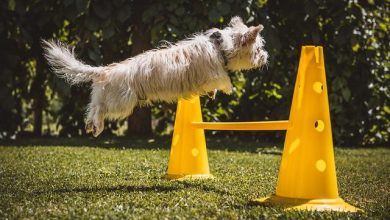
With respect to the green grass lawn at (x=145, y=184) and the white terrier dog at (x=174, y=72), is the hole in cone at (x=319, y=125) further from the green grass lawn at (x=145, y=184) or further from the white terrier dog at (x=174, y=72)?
the white terrier dog at (x=174, y=72)

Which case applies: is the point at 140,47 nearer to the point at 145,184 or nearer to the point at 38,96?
the point at 38,96

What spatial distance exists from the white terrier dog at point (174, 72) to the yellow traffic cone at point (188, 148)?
57 centimetres

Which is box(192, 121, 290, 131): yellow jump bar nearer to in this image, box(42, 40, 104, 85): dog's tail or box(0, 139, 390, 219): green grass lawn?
box(0, 139, 390, 219): green grass lawn

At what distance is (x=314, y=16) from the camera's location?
23.3 feet

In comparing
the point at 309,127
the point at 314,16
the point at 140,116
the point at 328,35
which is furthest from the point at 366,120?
the point at 309,127

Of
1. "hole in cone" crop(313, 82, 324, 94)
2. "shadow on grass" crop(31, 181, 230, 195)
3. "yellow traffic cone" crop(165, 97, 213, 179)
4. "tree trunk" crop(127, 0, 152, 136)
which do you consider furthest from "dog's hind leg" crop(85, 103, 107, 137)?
"tree trunk" crop(127, 0, 152, 136)

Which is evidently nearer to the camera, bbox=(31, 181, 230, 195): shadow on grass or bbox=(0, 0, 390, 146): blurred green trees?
bbox=(31, 181, 230, 195): shadow on grass

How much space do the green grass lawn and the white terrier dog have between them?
594 mm

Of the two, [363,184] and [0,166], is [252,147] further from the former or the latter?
[0,166]

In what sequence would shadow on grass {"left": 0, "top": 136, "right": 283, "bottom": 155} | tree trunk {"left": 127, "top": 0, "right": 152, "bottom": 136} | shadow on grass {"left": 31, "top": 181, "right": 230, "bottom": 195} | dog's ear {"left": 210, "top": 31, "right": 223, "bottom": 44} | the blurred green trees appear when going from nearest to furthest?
shadow on grass {"left": 31, "top": 181, "right": 230, "bottom": 195} < dog's ear {"left": 210, "top": 31, "right": 223, "bottom": 44} < shadow on grass {"left": 0, "top": 136, "right": 283, "bottom": 155} < the blurred green trees < tree trunk {"left": 127, "top": 0, "right": 152, "bottom": 136}

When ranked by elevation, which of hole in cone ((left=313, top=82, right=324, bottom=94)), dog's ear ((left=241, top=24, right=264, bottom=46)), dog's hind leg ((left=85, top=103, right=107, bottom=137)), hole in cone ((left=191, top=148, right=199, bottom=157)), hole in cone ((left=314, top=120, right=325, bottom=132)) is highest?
dog's ear ((left=241, top=24, right=264, bottom=46))

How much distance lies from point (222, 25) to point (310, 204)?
434cm

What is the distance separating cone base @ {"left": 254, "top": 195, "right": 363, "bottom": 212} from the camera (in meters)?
3.29

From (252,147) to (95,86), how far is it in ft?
11.4
